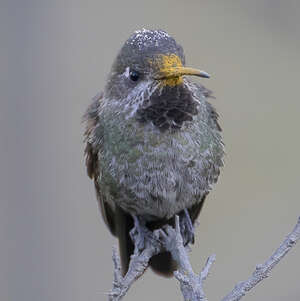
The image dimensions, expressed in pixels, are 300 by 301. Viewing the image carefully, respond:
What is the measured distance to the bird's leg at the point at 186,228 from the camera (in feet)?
15.1

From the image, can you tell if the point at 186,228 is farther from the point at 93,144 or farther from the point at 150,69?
the point at 150,69

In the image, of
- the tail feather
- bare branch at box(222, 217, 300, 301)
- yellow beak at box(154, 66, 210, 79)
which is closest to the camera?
bare branch at box(222, 217, 300, 301)

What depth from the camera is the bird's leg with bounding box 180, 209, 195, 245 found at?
181 inches

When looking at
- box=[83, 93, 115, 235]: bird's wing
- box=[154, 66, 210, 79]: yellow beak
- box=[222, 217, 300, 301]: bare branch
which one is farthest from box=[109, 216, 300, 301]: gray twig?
box=[154, 66, 210, 79]: yellow beak

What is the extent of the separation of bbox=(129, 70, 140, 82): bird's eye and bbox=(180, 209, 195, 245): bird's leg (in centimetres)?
85

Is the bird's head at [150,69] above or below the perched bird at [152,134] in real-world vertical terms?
above

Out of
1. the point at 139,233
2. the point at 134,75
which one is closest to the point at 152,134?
the point at 134,75

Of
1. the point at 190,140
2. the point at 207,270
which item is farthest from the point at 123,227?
the point at 207,270

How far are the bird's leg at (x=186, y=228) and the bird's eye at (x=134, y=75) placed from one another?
85 cm

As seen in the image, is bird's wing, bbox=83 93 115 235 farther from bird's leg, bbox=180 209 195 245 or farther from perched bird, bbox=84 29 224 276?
bird's leg, bbox=180 209 195 245

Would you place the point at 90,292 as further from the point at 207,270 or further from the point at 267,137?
the point at 207,270

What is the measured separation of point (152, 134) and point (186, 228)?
685 mm

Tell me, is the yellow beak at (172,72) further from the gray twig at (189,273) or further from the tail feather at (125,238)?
the tail feather at (125,238)

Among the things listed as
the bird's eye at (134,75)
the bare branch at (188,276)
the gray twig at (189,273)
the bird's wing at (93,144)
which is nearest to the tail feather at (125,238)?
the bird's wing at (93,144)
